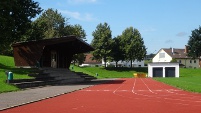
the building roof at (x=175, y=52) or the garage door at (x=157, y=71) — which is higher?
the building roof at (x=175, y=52)

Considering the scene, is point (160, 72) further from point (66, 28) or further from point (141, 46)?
point (66, 28)

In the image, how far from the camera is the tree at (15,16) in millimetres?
31266

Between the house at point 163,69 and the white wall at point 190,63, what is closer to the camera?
the house at point 163,69

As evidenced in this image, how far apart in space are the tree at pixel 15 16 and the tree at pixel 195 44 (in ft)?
241

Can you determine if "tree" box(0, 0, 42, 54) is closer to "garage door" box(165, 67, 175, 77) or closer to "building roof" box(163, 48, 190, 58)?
"garage door" box(165, 67, 175, 77)

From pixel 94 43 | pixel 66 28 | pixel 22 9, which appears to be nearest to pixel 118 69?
pixel 94 43

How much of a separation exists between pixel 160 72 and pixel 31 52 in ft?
161

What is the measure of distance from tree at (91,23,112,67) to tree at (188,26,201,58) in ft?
95.0

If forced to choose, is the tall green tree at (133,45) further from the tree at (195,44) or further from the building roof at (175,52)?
the building roof at (175,52)

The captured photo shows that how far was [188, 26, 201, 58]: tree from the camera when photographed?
99.4m

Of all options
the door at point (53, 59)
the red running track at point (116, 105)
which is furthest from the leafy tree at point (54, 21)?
the red running track at point (116, 105)

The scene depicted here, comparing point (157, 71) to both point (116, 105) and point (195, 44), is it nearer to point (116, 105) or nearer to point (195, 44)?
point (195, 44)

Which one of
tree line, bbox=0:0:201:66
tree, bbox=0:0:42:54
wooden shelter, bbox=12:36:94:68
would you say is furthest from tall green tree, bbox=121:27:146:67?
tree, bbox=0:0:42:54

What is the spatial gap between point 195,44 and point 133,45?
22744 mm
